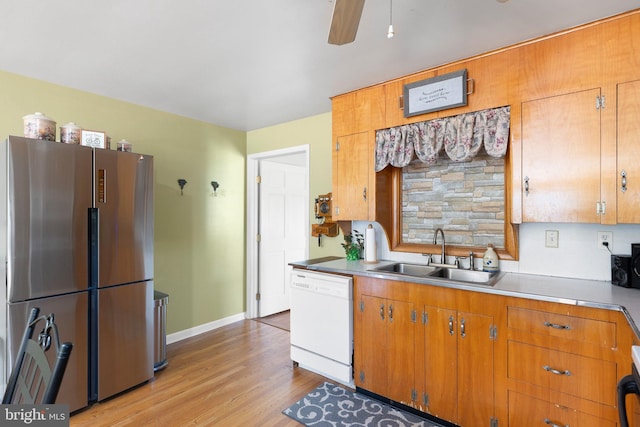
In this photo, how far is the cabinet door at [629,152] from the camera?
1.81 m

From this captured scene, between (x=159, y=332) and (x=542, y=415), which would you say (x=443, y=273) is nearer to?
(x=542, y=415)

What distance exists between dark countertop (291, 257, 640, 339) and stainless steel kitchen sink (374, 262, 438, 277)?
0.99 ft

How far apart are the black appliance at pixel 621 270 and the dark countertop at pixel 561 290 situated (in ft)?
0.12

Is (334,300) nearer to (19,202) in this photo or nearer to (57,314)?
(57,314)

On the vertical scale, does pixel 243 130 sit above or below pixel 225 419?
above

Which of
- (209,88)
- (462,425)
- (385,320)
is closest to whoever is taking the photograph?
(462,425)

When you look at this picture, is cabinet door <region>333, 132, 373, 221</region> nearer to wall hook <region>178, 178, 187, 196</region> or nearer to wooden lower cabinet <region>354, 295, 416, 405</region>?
wooden lower cabinet <region>354, 295, 416, 405</region>

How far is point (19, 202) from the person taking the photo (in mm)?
2070

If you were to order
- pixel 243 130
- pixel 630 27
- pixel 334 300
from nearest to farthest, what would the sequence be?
pixel 630 27 < pixel 334 300 < pixel 243 130

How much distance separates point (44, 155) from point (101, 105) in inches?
42.0

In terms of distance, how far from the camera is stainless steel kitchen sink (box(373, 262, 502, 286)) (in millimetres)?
2391

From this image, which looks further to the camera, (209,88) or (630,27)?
(209,88)

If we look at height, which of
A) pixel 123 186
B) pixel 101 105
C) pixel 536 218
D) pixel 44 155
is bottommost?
pixel 536 218

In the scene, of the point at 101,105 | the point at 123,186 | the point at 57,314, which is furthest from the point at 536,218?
the point at 101,105
